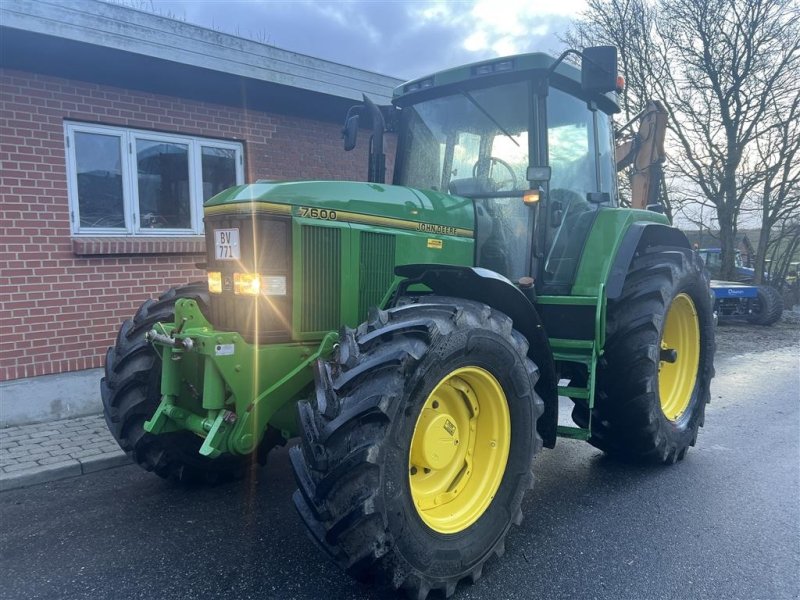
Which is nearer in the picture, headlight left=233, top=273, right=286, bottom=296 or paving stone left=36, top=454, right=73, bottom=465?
headlight left=233, top=273, right=286, bottom=296

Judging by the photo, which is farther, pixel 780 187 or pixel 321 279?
pixel 780 187

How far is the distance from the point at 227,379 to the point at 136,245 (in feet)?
11.4

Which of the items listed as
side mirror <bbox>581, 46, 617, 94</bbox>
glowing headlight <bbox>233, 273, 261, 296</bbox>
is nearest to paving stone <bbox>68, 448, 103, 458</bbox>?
glowing headlight <bbox>233, 273, 261, 296</bbox>

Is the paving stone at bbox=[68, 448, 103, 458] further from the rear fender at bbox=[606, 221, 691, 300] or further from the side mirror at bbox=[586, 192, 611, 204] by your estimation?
the side mirror at bbox=[586, 192, 611, 204]

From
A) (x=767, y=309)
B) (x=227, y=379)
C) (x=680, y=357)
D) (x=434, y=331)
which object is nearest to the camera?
(x=434, y=331)

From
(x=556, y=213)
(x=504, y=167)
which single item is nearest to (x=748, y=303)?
(x=556, y=213)

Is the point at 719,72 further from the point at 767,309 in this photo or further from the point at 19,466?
the point at 19,466

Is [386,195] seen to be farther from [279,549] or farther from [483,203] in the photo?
[279,549]

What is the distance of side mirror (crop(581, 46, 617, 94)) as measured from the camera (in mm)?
3500

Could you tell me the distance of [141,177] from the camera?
5898 mm

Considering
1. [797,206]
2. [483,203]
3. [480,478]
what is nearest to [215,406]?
[480,478]

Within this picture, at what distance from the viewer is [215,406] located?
2.87 meters

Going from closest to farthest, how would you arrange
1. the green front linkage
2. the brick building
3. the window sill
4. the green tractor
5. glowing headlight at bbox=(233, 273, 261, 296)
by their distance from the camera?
the green tractor, the green front linkage, glowing headlight at bbox=(233, 273, 261, 296), the brick building, the window sill

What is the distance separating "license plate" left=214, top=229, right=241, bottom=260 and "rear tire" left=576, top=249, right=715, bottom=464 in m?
2.40
